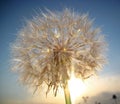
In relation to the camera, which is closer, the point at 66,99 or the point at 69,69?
the point at 66,99

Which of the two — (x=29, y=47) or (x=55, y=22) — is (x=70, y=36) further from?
(x=29, y=47)

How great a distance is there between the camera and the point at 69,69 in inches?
617

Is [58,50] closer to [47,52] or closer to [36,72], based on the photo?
[47,52]

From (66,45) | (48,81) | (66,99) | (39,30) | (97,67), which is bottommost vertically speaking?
(66,99)

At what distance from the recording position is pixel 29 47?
15.8 meters

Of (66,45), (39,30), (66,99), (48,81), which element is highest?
(39,30)

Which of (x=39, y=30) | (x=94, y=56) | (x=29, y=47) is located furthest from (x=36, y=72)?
(x=94, y=56)

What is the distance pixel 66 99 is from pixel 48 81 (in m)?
1.59

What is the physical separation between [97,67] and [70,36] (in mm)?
2816

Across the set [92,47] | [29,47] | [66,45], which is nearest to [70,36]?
[66,45]

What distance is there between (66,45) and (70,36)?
0.66 meters

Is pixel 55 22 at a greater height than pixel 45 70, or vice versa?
pixel 55 22

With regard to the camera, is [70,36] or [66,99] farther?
[70,36]

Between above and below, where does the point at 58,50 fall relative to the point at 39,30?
below
